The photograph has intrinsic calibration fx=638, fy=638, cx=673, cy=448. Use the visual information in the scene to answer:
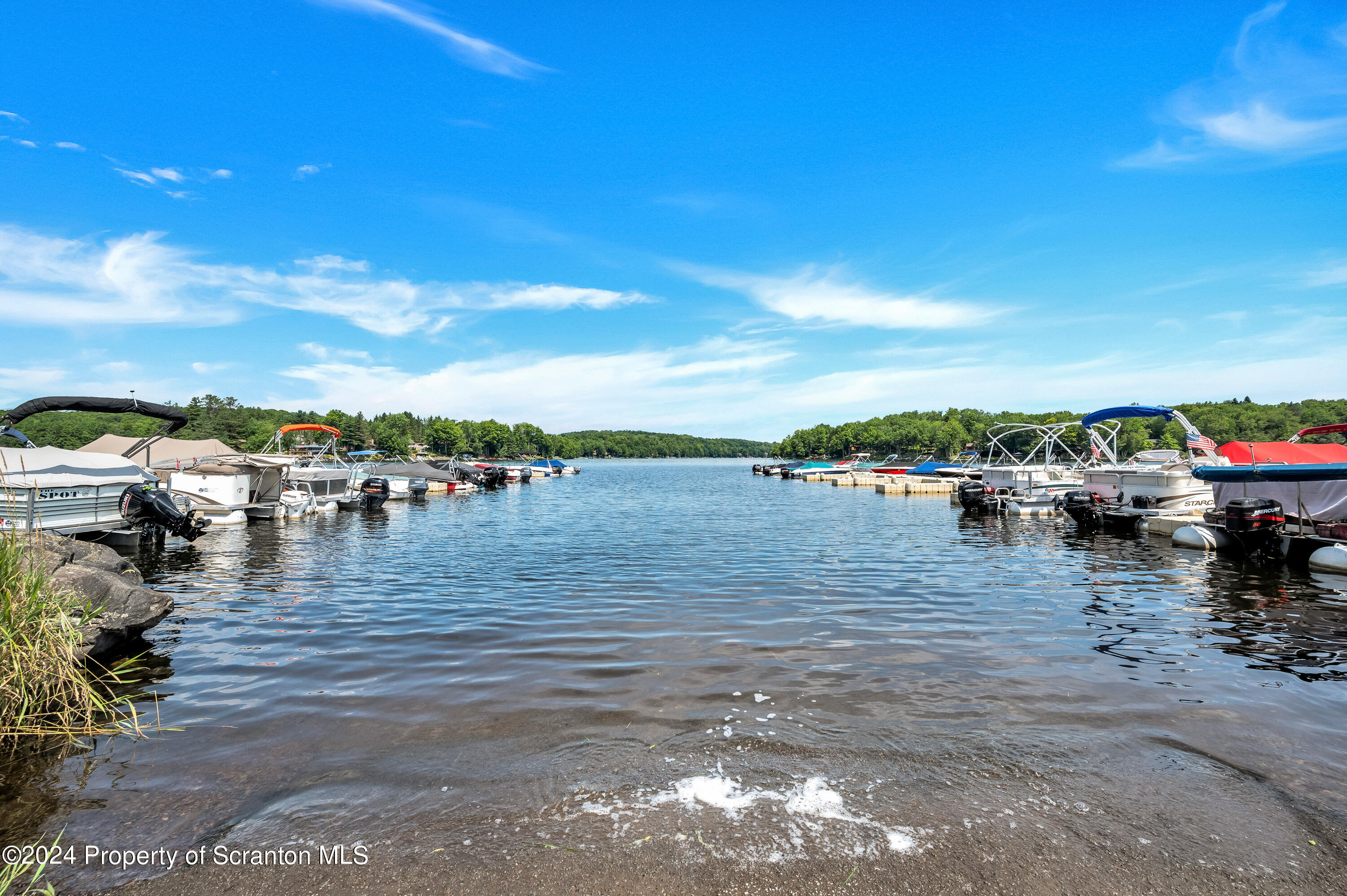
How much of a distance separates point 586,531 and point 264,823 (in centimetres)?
2176

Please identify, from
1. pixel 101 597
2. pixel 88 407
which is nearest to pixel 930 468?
pixel 88 407

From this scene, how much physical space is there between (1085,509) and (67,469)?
34720 millimetres

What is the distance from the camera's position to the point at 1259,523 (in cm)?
1698

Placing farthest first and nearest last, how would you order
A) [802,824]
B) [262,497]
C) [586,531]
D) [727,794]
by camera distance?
[262,497], [586,531], [727,794], [802,824]

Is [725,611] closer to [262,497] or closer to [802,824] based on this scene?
[802,824]

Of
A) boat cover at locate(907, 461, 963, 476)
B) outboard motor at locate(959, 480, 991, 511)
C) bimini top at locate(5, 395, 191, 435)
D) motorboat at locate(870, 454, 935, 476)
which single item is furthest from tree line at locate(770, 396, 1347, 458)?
bimini top at locate(5, 395, 191, 435)

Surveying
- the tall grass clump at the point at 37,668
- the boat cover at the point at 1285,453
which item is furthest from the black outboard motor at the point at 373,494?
the boat cover at the point at 1285,453

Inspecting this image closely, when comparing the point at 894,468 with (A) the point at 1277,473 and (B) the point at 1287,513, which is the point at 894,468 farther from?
(A) the point at 1277,473

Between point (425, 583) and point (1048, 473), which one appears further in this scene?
point (1048, 473)

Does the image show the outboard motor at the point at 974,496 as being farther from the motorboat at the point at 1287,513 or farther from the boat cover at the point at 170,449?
the boat cover at the point at 170,449

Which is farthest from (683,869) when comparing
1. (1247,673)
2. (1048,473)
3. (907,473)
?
(907,473)

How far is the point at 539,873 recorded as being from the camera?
13.5ft

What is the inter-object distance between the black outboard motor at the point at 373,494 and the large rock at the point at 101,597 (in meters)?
27.8

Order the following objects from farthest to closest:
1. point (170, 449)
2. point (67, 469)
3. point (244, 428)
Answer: point (244, 428) → point (170, 449) → point (67, 469)
